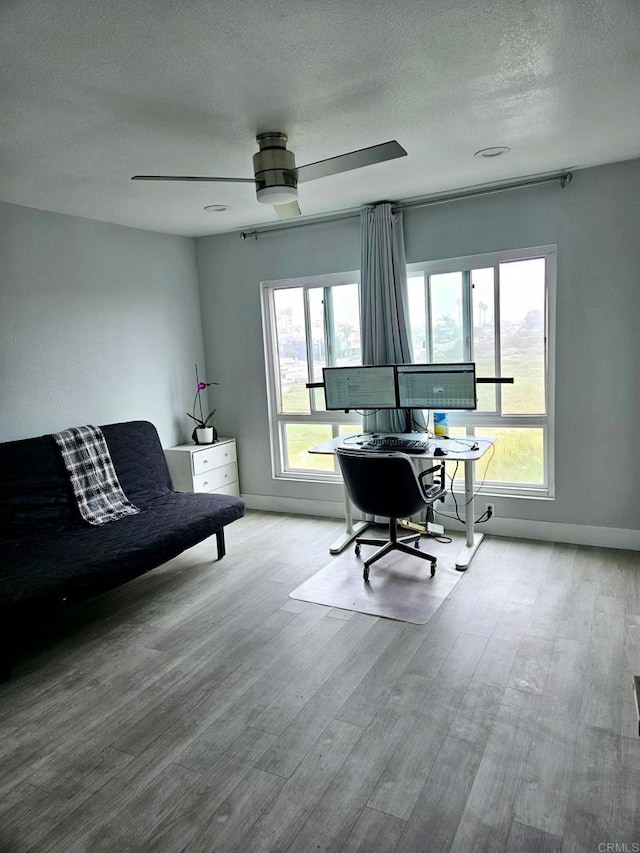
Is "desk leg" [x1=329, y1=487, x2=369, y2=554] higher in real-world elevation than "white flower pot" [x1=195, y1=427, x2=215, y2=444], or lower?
lower

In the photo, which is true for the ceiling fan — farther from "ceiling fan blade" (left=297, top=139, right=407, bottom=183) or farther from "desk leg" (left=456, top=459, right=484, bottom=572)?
"desk leg" (left=456, top=459, right=484, bottom=572)

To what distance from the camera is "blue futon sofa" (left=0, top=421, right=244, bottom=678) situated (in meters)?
2.62

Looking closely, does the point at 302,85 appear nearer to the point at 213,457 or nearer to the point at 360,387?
the point at 360,387


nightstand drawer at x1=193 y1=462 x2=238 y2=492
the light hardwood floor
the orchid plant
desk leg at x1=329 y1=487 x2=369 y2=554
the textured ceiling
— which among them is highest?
the textured ceiling

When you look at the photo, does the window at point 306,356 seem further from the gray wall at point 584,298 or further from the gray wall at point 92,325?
the gray wall at point 92,325

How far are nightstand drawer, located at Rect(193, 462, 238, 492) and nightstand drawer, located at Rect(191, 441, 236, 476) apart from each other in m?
0.03

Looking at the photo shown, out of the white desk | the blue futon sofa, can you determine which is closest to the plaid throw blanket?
the blue futon sofa

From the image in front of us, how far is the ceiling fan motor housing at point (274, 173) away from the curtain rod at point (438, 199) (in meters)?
1.67

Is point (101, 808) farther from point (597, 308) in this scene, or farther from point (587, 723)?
point (597, 308)

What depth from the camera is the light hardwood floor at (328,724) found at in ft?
5.61

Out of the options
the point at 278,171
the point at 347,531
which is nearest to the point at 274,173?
the point at 278,171

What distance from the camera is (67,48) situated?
1.78m

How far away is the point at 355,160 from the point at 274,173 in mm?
389

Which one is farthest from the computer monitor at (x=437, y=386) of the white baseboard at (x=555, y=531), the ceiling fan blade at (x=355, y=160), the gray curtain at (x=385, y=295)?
the ceiling fan blade at (x=355, y=160)
